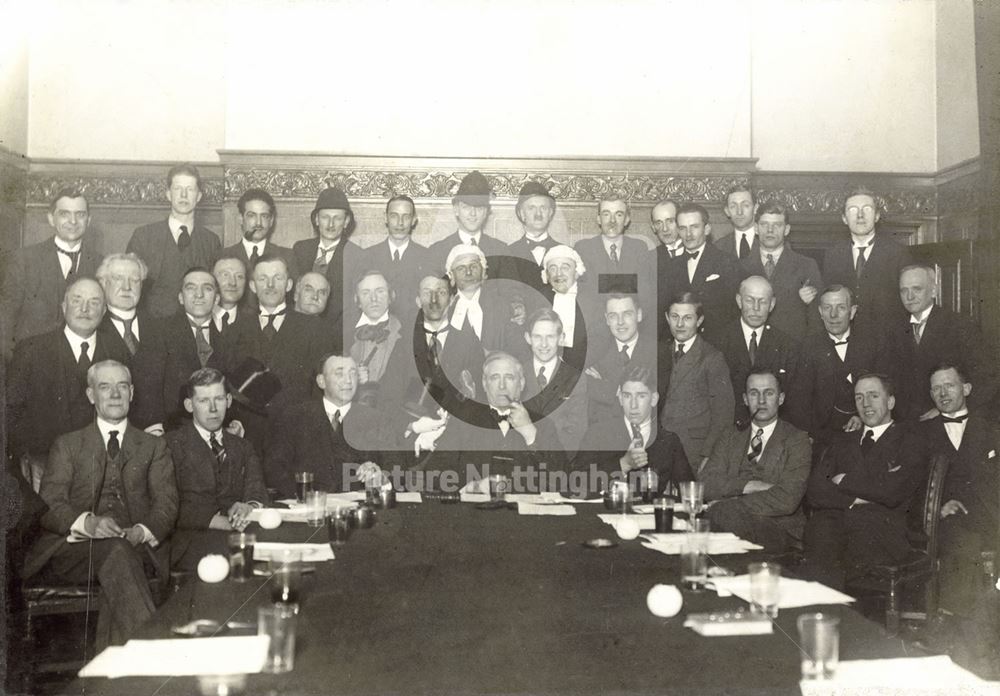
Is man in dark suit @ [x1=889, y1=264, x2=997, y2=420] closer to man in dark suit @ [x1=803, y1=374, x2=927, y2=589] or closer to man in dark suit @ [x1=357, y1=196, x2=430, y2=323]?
man in dark suit @ [x1=803, y1=374, x2=927, y2=589]

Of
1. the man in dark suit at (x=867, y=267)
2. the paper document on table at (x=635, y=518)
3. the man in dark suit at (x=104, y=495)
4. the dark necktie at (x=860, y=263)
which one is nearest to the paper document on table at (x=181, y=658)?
the paper document on table at (x=635, y=518)

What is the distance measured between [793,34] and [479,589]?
459 cm

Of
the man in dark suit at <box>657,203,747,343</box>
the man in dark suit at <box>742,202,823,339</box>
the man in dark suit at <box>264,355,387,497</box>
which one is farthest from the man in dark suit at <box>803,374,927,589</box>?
the man in dark suit at <box>264,355,387,497</box>

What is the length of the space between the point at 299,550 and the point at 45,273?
2926 mm

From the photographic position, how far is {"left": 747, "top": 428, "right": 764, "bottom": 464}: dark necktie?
3812 millimetres

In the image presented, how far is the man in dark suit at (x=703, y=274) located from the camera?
467 centimetres

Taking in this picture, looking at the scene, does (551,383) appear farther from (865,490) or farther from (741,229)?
(741,229)

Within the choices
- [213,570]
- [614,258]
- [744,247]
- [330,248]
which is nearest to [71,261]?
[330,248]

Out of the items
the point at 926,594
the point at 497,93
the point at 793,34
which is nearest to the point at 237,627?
the point at 926,594

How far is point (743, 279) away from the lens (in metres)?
4.77

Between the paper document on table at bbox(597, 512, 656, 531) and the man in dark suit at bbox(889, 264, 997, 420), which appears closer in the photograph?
the paper document on table at bbox(597, 512, 656, 531)

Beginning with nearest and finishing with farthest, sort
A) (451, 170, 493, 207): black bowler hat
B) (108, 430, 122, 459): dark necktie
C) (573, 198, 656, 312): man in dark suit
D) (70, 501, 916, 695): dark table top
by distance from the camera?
(70, 501, 916, 695): dark table top < (108, 430, 122, 459): dark necktie < (573, 198, 656, 312): man in dark suit < (451, 170, 493, 207): black bowler hat

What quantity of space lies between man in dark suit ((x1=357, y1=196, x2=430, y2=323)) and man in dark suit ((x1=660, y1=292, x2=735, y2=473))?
1.36 meters

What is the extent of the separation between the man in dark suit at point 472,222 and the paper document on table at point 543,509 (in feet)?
6.84
